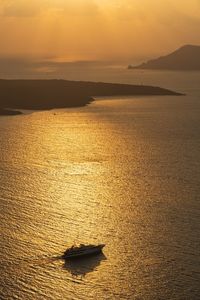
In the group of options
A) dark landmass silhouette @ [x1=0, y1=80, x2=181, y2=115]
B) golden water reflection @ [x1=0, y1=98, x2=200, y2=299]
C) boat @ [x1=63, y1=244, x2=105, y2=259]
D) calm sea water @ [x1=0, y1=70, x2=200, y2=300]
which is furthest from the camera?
dark landmass silhouette @ [x1=0, y1=80, x2=181, y2=115]

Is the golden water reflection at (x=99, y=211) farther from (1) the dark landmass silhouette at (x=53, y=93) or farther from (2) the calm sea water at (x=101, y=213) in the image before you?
(1) the dark landmass silhouette at (x=53, y=93)

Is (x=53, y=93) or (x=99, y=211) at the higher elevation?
(x=53, y=93)

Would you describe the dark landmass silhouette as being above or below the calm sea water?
above

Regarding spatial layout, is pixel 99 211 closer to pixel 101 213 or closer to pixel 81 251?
pixel 101 213

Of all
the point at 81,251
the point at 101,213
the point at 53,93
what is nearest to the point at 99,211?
the point at 101,213

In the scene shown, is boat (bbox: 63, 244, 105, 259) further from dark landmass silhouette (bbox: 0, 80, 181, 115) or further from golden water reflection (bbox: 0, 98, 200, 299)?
dark landmass silhouette (bbox: 0, 80, 181, 115)

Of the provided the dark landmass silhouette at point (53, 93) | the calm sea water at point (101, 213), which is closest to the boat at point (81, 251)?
the calm sea water at point (101, 213)

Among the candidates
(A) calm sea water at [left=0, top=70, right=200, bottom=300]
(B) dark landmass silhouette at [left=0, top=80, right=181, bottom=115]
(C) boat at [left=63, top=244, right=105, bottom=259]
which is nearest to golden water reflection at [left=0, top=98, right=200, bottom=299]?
(A) calm sea water at [left=0, top=70, right=200, bottom=300]
